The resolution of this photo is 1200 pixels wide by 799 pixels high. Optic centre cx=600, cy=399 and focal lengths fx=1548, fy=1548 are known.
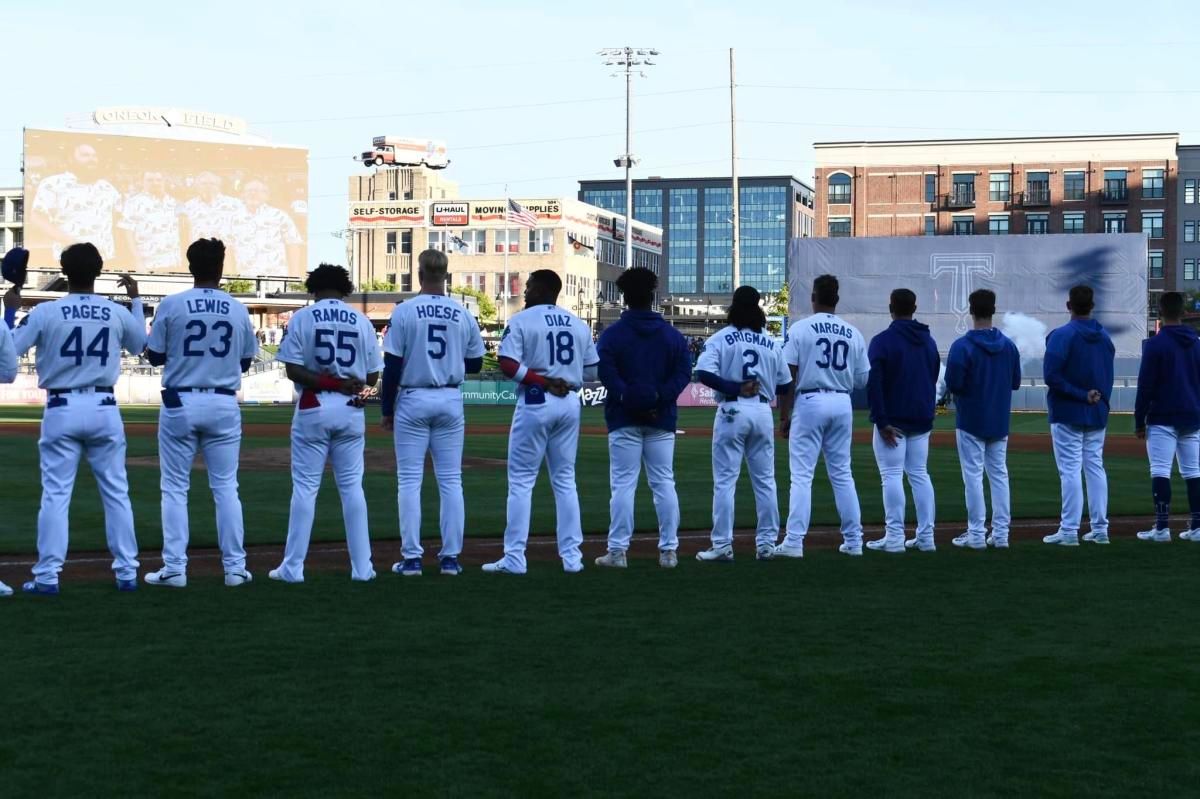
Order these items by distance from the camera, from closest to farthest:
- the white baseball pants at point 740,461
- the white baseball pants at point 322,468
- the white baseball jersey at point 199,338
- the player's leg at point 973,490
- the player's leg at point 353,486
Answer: the white baseball jersey at point 199,338 → the white baseball pants at point 322,468 → the player's leg at point 353,486 → the white baseball pants at point 740,461 → the player's leg at point 973,490

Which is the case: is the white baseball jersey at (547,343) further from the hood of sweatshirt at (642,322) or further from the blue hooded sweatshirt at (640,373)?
the hood of sweatshirt at (642,322)

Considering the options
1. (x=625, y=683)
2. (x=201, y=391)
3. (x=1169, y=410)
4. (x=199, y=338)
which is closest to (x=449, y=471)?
(x=201, y=391)

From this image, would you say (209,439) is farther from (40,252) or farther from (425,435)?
(40,252)

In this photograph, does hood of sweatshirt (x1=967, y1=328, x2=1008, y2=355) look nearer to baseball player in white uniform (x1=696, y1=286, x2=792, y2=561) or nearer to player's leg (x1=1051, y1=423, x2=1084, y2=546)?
player's leg (x1=1051, y1=423, x2=1084, y2=546)

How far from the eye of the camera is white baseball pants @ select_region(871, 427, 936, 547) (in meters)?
11.4

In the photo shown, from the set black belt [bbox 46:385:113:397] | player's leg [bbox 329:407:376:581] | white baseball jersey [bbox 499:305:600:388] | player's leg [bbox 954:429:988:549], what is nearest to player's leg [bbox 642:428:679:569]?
white baseball jersey [bbox 499:305:600:388]

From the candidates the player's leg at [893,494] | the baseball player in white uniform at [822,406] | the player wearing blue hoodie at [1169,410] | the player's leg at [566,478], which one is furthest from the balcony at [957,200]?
the player's leg at [566,478]

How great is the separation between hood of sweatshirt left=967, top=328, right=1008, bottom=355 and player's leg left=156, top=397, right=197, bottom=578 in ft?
19.5

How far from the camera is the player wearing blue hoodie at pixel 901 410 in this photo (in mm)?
11375

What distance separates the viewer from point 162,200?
73.4 metres

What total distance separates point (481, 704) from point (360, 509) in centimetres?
359

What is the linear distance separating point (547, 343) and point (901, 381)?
9.90 ft

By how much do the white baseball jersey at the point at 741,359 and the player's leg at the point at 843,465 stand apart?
1.88ft

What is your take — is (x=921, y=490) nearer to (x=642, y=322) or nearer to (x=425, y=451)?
(x=642, y=322)
